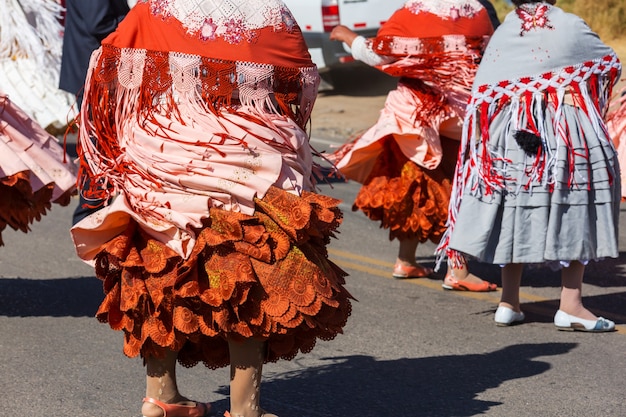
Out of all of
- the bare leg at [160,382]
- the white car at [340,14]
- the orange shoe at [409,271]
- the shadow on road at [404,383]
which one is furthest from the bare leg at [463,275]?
the white car at [340,14]

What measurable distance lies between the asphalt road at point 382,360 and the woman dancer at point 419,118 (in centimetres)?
47

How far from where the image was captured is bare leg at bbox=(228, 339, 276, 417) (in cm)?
455

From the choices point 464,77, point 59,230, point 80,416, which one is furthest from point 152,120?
point 59,230

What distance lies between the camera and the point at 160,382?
15.7 feet

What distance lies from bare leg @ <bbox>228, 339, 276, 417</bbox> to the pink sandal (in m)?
0.34

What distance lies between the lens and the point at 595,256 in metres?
6.48

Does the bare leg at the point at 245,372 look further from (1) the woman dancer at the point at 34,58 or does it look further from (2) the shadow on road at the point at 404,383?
(1) the woman dancer at the point at 34,58

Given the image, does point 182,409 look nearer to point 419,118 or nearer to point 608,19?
point 419,118

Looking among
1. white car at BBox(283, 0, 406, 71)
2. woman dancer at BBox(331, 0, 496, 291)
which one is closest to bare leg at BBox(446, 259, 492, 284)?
woman dancer at BBox(331, 0, 496, 291)

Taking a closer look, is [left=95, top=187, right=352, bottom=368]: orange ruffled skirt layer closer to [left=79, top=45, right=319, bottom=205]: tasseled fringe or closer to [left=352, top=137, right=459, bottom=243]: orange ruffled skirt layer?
[left=79, top=45, right=319, bottom=205]: tasseled fringe

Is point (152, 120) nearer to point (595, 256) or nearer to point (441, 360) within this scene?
point (441, 360)

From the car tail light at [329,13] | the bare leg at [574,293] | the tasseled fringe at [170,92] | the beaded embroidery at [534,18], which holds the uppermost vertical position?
→ the beaded embroidery at [534,18]

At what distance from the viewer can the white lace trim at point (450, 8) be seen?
7.45 meters

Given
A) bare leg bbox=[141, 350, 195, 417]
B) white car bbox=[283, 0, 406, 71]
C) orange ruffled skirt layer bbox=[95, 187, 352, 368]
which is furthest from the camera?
white car bbox=[283, 0, 406, 71]
